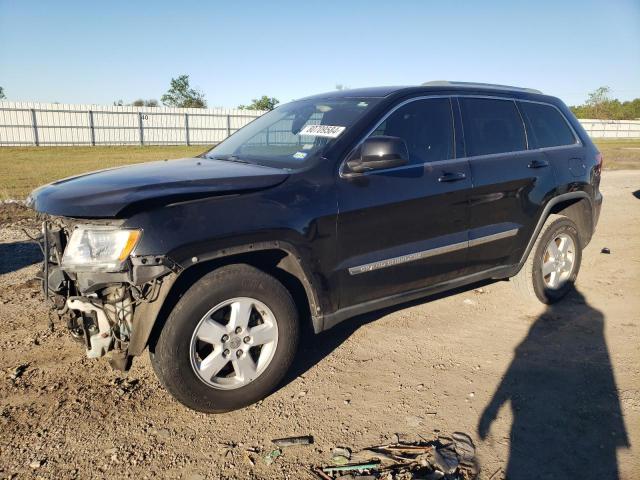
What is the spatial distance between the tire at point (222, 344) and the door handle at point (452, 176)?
150 centimetres

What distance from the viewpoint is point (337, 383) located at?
3434 millimetres

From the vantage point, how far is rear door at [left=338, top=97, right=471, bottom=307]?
333 cm

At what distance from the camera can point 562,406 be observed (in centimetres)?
311

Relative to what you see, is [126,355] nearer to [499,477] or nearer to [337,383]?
[337,383]

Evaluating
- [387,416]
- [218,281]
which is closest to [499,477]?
[387,416]

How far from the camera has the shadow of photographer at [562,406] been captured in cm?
259

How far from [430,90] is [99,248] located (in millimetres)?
2674

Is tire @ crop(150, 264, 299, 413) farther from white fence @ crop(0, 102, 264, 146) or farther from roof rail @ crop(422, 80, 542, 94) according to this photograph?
white fence @ crop(0, 102, 264, 146)

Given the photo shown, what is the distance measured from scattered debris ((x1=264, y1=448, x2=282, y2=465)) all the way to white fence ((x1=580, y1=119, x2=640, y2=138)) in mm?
56042

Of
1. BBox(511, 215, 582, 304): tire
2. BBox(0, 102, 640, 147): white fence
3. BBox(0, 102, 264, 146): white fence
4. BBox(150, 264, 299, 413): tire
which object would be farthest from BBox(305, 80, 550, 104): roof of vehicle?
BBox(0, 102, 640, 147): white fence

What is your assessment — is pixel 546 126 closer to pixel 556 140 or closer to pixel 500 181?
pixel 556 140

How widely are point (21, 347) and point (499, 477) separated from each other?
3371 mm

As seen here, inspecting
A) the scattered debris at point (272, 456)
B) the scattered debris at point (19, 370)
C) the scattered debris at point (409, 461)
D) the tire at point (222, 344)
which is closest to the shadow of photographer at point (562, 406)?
the scattered debris at point (409, 461)

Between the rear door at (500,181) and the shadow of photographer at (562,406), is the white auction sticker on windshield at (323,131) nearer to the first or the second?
the rear door at (500,181)
